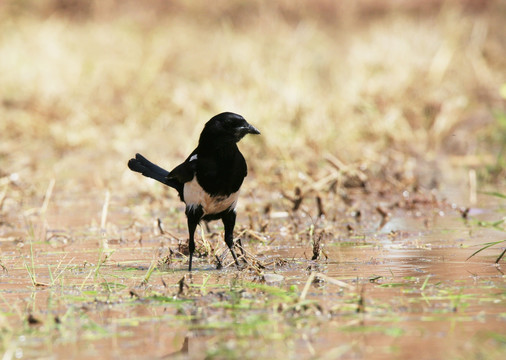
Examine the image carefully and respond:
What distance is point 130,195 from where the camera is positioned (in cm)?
913

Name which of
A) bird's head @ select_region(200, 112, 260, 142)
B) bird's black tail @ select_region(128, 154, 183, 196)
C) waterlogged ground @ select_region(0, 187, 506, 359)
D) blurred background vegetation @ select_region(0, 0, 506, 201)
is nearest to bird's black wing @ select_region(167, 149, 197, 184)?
bird's head @ select_region(200, 112, 260, 142)

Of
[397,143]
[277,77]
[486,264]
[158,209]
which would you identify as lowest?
[486,264]

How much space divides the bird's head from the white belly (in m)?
0.26

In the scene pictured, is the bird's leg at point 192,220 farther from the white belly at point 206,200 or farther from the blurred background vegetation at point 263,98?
the blurred background vegetation at point 263,98

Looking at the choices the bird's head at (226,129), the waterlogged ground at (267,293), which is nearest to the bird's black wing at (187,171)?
the bird's head at (226,129)

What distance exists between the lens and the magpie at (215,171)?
204 inches

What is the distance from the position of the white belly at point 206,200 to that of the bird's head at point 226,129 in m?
0.26

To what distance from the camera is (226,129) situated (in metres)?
5.25

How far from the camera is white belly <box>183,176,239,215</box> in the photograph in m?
5.27

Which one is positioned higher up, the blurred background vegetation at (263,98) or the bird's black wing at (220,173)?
the blurred background vegetation at (263,98)

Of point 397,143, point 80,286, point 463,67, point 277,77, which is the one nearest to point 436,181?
point 397,143

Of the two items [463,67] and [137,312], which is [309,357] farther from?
[463,67]

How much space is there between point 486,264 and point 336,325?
5.66 feet

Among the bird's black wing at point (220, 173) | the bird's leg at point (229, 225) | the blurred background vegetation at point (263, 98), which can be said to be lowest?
the bird's leg at point (229, 225)
